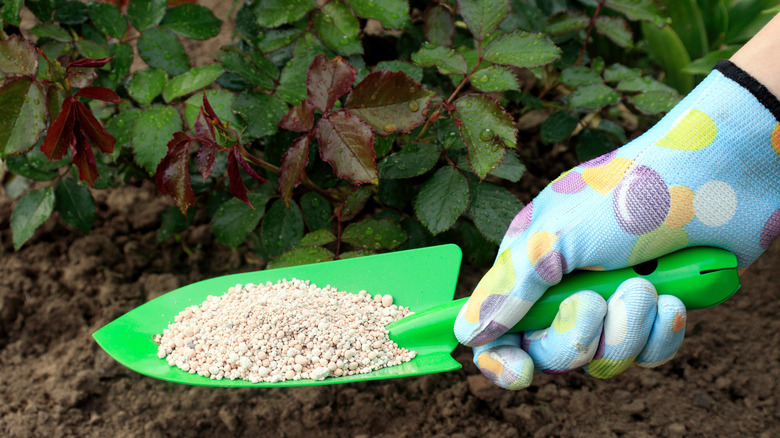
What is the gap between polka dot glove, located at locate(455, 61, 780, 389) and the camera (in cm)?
86

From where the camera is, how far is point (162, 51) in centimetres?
121

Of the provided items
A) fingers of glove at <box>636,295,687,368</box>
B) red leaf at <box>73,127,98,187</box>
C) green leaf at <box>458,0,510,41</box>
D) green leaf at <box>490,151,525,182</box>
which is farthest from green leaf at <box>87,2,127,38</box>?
fingers of glove at <box>636,295,687,368</box>

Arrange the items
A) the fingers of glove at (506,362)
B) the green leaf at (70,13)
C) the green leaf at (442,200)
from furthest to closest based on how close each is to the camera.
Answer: the green leaf at (70,13) → the green leaf at (442,200) → the fingers of glove at (506,362)

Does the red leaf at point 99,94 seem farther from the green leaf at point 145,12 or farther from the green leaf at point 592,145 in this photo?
the green leaf at point 592,145

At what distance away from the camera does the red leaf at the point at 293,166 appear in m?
0.96

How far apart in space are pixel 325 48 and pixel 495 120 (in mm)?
414

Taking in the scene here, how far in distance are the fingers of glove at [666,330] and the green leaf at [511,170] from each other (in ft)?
1.08

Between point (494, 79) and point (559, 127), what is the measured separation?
33cm

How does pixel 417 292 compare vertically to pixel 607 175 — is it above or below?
below

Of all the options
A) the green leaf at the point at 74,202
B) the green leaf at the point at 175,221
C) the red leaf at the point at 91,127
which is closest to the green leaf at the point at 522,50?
the red leaf at the point at 91,127

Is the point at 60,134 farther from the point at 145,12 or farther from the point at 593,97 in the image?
the point at 593,97

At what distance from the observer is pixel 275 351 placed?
3.42 ft

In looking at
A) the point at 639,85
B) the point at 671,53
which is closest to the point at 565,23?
the point at 639,85

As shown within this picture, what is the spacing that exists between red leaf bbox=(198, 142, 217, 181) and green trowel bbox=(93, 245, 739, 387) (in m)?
0.31
